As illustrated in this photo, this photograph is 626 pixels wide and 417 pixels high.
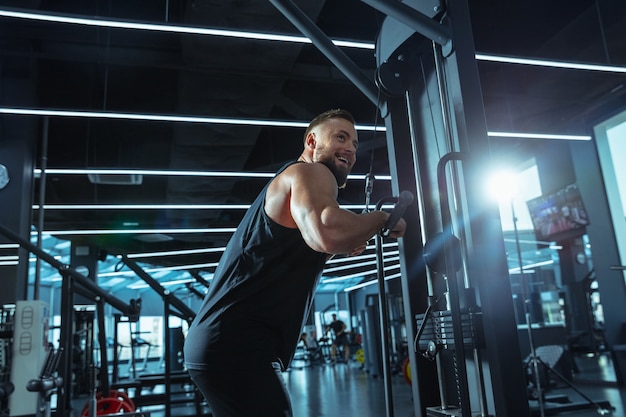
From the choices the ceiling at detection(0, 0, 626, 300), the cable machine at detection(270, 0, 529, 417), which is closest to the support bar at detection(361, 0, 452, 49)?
the cable machine at detection(270, 0, 529, 417)

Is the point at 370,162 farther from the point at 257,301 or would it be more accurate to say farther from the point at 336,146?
the point at 257,301

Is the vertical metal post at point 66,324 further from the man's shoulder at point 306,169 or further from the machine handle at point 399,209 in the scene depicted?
the machine handle at point 399,209

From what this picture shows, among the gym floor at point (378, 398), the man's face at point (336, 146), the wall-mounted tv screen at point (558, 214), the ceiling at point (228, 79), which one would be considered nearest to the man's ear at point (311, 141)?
the man's face at point (336, 146)

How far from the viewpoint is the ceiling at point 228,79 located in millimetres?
4426

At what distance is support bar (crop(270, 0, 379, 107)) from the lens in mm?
1744

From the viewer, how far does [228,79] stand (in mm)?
4797

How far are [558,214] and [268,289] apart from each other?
769 centimetres

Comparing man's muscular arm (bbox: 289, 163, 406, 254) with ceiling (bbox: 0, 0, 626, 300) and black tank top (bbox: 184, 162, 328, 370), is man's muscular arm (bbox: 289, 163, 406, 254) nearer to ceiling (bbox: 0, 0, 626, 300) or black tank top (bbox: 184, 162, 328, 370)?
black tank top (bbox: 184, 162, 328, 370)

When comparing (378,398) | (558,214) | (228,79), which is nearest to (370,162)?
(228,79)

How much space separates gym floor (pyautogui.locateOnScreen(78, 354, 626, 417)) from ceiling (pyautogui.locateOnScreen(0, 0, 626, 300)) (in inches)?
96.3

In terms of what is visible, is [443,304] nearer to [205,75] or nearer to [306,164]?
[306,164]

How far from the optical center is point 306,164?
1311 millimetres

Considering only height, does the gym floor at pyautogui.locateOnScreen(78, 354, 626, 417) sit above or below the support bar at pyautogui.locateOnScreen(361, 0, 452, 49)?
below

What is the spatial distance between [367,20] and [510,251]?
20.1 feet
